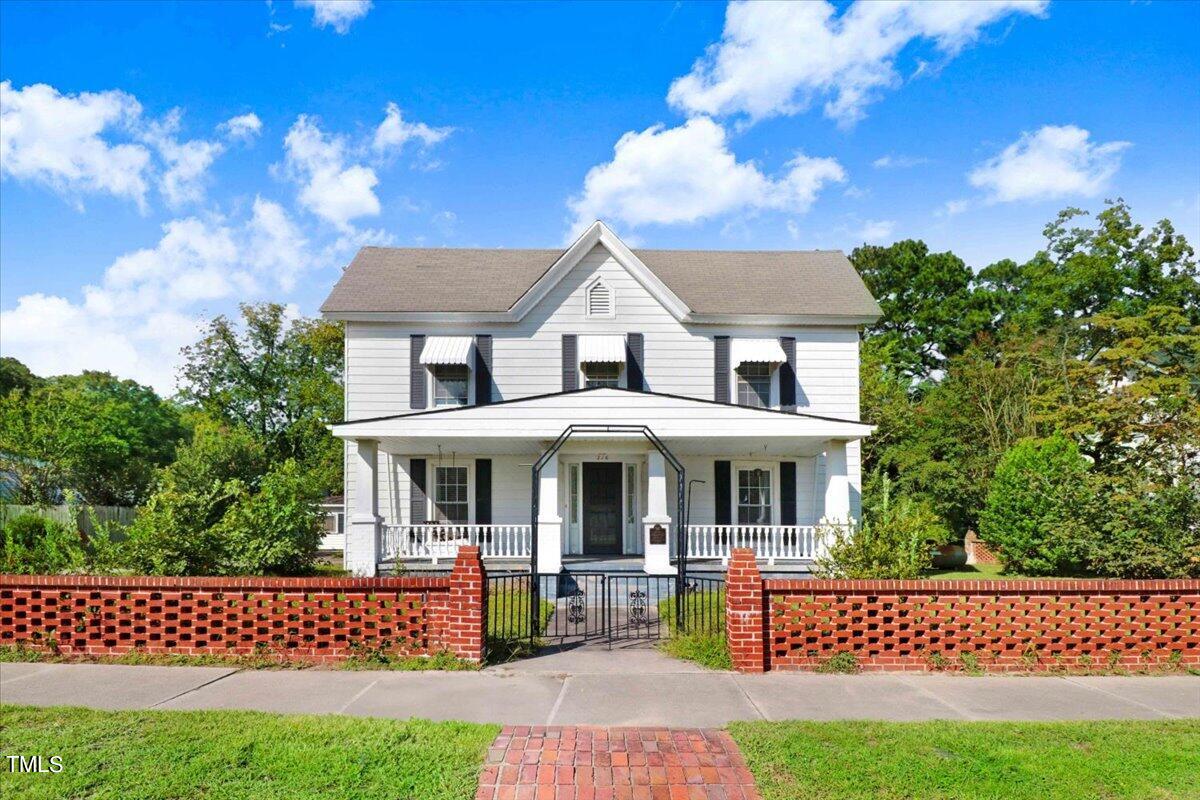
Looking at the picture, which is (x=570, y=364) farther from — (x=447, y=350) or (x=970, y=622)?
(x=970, y=622)

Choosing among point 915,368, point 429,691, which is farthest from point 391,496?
point 915,368

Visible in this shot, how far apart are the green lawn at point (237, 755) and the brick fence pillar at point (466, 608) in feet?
6.95

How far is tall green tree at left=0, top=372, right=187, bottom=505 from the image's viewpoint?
2633 cm

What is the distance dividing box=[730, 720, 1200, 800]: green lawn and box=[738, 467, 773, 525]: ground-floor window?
11.5 m

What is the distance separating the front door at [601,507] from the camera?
17.9m

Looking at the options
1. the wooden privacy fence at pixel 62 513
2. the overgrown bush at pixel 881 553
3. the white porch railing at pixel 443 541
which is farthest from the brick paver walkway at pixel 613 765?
the wooden privacy fence at pixel 62 513

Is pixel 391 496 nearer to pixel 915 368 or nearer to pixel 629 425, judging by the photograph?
pixel 629 425

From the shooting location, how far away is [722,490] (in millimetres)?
18281

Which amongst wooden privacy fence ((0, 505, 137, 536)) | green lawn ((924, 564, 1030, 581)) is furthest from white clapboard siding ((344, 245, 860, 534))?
wooden privacy fence ((0, 505, 137, 536))

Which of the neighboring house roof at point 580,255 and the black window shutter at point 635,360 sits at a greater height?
the neighboring house roof at point 580,255

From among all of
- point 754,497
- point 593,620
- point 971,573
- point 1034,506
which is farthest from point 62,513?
point 1034,506

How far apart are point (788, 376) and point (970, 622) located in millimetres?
10414

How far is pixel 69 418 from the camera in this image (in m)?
27.5

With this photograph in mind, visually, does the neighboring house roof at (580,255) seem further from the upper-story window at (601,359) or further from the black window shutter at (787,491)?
the black window shutter at (787,491)
